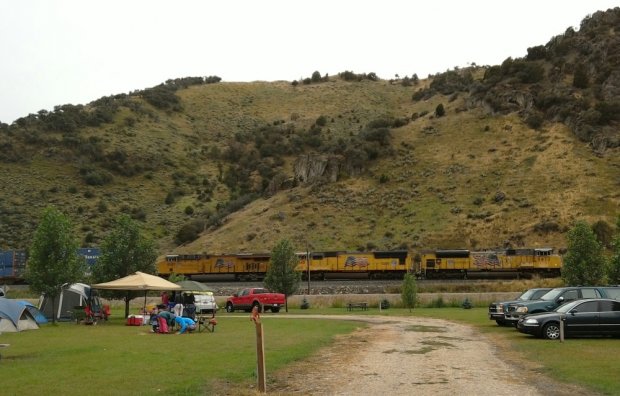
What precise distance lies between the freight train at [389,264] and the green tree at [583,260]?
→ 1847cm

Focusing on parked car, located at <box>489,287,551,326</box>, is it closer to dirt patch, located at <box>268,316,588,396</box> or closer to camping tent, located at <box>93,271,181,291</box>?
dirt patch, located at <box>268,316,588,396</box>

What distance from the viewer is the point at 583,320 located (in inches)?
758

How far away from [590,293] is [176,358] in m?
15.5

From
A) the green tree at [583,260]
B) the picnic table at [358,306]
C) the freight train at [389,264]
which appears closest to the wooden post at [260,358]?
the green tree at [583,260]

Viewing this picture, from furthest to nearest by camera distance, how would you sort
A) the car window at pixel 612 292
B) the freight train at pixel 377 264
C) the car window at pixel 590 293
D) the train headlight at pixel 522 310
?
the freight train at pixel 377 264
the train headlight at pixel 522 310
the car window at pixel 590 293
the car window at pixel 612 292

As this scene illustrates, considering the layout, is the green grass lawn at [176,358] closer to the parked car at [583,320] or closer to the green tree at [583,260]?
the parked car at [583,320]

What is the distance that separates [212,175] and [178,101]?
34.6m

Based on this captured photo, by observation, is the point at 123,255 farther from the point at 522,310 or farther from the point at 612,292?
the point at 612,292

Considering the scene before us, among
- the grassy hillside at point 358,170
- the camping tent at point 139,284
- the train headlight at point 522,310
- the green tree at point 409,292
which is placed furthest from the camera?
the grassy hillside at point 358,170

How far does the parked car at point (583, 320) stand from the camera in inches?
758

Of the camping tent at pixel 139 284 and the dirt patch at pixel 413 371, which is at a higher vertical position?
the camping tent at pixel 139 284

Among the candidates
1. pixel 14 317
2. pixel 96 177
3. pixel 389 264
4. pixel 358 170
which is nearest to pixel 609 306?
pixel 14 317

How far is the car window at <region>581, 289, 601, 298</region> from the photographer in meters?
22.1

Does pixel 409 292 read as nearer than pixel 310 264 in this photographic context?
Yes
